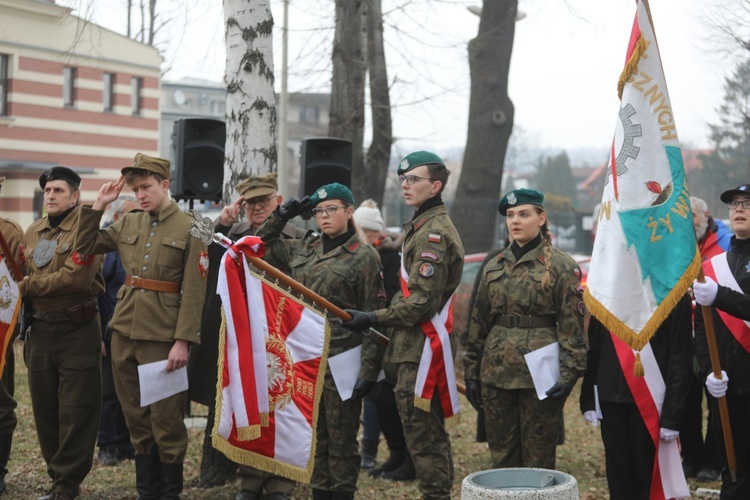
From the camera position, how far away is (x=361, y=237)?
684 centimetres

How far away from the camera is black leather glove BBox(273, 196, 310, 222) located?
679cm

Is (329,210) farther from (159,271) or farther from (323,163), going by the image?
(323,163)

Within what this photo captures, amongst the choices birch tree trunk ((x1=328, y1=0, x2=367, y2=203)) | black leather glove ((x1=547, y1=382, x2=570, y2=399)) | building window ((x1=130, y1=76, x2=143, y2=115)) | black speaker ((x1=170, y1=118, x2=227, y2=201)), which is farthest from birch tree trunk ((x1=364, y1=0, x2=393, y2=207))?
building window ((x1=130, y1=76, x2=143, y2=115))

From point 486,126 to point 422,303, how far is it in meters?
11.9

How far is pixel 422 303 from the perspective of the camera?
19.7 feet

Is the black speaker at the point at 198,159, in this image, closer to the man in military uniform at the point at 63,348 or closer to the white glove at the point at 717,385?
the man in military uniform at the point at 63,348

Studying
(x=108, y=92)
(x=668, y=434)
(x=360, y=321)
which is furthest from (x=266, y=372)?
(x=108, y=92)

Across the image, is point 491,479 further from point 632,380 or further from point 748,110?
point 748,110

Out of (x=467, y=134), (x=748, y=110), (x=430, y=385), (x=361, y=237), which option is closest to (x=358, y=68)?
(x=467, y=134)

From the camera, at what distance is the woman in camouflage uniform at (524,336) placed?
5.92 metres

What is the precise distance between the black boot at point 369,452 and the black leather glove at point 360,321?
8.71 feet

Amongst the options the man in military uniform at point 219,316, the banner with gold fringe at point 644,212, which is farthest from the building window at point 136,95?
the banner with gold fringe at point 644,212

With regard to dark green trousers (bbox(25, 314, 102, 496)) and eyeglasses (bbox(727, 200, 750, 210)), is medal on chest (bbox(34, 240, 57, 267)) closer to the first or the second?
dark green trousers (bbox(25, 314, 102, 496))

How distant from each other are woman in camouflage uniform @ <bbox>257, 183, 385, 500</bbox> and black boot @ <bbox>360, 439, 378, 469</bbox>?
6.04 ft
